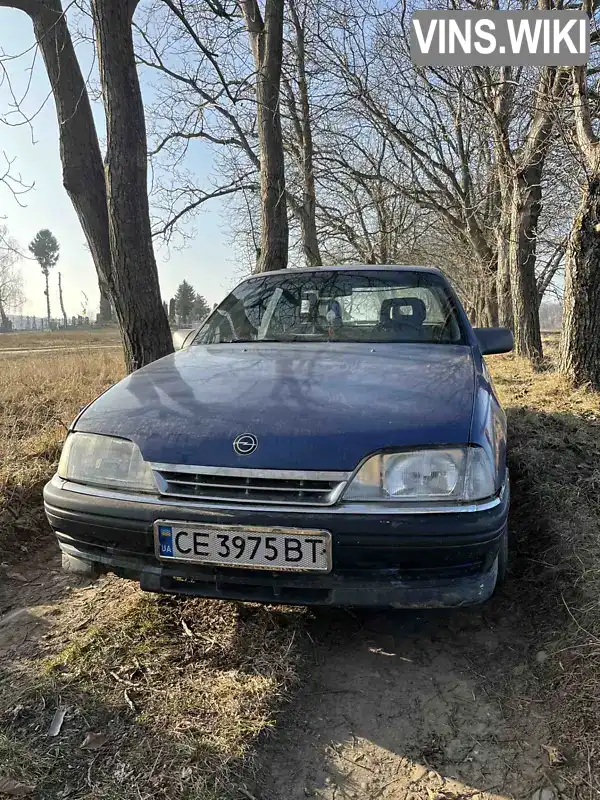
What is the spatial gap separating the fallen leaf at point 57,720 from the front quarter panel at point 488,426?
5.43 feet

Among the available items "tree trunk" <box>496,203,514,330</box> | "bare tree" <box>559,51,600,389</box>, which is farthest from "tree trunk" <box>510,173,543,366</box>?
"bare tree" <box>559,51,600,389</box>

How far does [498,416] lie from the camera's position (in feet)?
8.14

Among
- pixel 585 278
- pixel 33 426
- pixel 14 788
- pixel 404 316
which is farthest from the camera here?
pixel 585 278

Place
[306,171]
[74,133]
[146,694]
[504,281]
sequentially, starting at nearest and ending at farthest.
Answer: [146,694] → [74,133] → [306,171] → [504,281]

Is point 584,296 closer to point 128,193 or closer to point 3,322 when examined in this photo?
point 128,193

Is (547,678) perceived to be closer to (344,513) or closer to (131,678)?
(344,513)

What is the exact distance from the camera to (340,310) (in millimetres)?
3338

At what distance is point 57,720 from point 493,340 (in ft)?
9.19

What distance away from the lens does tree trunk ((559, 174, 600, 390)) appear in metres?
5.93

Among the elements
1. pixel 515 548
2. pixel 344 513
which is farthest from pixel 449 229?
pixel 344 513

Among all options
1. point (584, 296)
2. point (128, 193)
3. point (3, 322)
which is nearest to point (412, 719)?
point (128, 193)

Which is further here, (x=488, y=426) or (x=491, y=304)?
(x=491, y=304)

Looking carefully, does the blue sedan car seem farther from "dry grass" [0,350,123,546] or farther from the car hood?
"dry grass" [0,350,123,546]

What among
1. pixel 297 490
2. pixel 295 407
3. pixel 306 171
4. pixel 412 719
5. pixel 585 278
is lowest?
pixel 412 719
